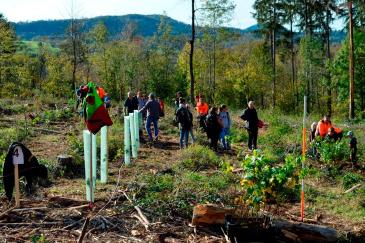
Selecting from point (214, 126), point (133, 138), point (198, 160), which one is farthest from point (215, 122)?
point (133, 138)

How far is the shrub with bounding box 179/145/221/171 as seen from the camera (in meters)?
12.4

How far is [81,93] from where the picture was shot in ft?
28.4

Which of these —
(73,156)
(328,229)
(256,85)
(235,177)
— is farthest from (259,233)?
(256,85)

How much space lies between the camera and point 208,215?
7.64 meters

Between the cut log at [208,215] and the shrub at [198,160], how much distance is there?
178 inches

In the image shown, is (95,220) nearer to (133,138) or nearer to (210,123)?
(133,138)

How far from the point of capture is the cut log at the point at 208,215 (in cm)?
764

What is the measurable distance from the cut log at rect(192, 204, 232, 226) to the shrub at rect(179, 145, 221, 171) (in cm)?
452

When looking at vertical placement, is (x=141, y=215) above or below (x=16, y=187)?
below

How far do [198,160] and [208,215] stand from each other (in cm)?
515

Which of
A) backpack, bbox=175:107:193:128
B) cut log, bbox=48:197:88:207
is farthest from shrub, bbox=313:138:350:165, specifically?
cut log, bbox=48:197:88:207

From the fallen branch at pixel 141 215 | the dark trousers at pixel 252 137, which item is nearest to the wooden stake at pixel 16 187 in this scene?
the fallen branch at pixel 141 215

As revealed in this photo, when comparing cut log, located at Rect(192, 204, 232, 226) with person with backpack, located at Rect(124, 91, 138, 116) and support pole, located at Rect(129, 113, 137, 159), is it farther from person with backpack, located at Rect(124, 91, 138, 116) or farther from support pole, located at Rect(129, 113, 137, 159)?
person with backpack, located at Rect(124, 91, 138, 116)

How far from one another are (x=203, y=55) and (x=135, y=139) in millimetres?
38218
